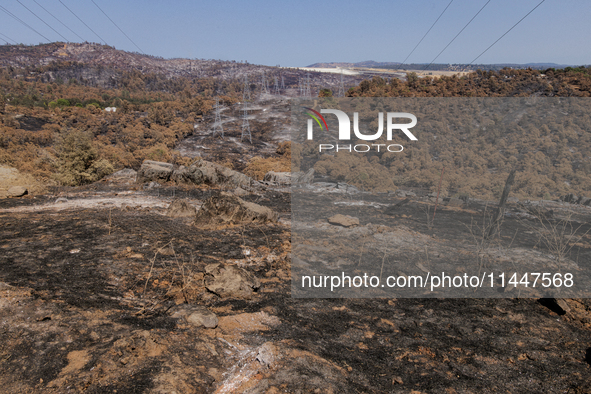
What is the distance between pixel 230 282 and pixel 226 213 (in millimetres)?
3979

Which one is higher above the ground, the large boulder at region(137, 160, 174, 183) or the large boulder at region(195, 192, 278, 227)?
the large boulder at region(137, 160, 174, 183)

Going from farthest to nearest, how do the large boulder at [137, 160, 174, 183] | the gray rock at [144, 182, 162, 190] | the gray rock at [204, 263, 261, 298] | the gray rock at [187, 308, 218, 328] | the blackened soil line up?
1. the large boulder at [137, 160, 174, 183]
2. the gray rock at [144, 182, 162, 190]
3. the gray rock at [204, 263, 261, 298]
4. the gray rock at [187, 308, 218, 328]
5. the blackened soil

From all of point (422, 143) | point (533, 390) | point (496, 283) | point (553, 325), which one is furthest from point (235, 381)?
point (422, 143)

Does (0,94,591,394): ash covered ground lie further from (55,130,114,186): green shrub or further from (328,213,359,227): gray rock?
(55,130,114,186): green shrub

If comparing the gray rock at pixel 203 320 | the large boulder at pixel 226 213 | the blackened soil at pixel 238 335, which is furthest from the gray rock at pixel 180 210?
the gray rock at pixel 203 320

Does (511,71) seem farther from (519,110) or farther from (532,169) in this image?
(532,169)

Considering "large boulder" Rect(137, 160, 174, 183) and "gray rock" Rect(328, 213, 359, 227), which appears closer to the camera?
"gray rock" Rect(328, 213, 359, 227)

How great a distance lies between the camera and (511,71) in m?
28.3

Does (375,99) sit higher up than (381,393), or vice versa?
(375,99)

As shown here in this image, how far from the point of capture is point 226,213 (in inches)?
338

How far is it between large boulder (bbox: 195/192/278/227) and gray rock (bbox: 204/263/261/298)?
3.43 meters

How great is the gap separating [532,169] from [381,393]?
1185 cm

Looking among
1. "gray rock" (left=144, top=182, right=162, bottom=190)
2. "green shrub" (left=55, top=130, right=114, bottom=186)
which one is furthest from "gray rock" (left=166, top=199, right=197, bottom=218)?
"green shrub" (left=55, top=130, right=114, bottom=186)

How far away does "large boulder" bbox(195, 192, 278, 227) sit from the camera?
27.4 ft
